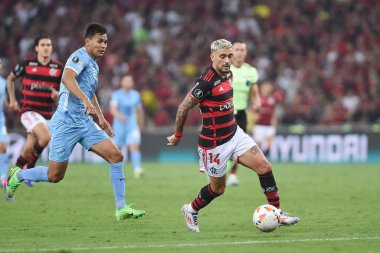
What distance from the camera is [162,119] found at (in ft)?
90.9

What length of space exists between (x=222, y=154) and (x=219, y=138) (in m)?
0.21

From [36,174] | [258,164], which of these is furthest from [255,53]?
[258,164]

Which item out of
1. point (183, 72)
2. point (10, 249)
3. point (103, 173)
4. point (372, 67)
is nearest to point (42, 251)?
point (10, 249)

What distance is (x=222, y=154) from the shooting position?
10.7m

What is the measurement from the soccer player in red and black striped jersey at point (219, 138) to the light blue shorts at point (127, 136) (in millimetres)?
10524

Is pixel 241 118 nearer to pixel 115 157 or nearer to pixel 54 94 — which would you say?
pixel 54 94

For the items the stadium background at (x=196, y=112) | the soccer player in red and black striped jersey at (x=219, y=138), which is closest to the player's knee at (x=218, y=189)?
the soccer player in red and black striped jersey at (x=219, y=138)

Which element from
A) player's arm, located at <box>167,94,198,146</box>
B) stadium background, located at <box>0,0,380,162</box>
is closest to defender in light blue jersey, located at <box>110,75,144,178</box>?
stadium background, located at <box>0,0,380,162</box>

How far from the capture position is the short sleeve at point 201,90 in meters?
10.4

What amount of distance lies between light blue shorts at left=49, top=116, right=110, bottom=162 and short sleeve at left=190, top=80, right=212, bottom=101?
1645 mm

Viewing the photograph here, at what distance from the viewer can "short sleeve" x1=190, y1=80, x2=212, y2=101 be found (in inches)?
411

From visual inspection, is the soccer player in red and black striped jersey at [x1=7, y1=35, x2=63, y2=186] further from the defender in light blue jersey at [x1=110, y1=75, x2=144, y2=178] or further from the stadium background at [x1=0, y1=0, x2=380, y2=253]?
the defender in light blue jersey at [x1=110, y1=75, x2=144, y2=178]

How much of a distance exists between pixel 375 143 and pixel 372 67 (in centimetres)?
423

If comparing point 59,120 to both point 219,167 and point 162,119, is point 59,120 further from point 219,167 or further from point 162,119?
point 162,119
